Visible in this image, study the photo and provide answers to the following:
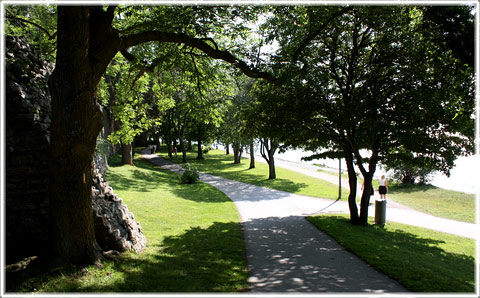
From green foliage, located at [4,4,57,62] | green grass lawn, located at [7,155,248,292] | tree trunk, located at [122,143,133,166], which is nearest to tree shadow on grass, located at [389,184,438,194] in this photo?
green grass lawn, located at [7,155,248,292]

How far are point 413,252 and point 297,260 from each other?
12.3 ft

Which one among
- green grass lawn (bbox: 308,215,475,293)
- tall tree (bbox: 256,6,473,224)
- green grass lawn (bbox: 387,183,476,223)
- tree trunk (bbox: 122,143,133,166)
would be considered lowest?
green grass lawn (bbox: 387,183,476,223)

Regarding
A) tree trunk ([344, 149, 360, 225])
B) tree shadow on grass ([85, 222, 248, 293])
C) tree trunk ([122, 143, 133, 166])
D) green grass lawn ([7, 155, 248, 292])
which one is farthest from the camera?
tree trunk ([122, 143, 133, 166])

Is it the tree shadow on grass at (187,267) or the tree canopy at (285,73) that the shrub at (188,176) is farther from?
the tree shadow on grass at (187,267)

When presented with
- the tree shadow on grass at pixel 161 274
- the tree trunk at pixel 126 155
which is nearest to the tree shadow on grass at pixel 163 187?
the tree trunk at pixel 126 155

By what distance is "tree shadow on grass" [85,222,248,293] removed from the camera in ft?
17.2

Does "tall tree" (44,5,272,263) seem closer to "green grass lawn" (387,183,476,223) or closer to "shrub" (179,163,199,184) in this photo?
"green grass lawn" (387,183,476,223)

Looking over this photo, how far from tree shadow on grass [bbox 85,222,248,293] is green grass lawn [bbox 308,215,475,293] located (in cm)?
306

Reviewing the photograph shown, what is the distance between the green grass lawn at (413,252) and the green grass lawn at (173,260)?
9.96 ft

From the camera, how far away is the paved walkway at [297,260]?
5.49m

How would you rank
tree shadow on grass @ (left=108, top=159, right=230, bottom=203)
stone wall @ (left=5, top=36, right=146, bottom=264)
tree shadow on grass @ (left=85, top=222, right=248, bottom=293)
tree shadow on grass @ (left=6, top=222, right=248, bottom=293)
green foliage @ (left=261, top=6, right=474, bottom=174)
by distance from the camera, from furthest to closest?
tree shadow on grass @ (left=108, top=159, right=230, bottom=203) < green foliage @ (left=261, top=6, right=474, bottom=174) < stone wall @ (left=5, top=36, right=146, bottom=264) < tree shadow on grass @ (left=85, top=222, right=248, bottom=293) < tree shadow on grass @ (left=6, top=222, right=248, bottom=293)

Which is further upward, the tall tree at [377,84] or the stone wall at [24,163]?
the tall tree at [377,84]

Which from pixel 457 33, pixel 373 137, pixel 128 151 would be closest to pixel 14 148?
pixel 457 33

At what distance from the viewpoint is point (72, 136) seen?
18.0ft
